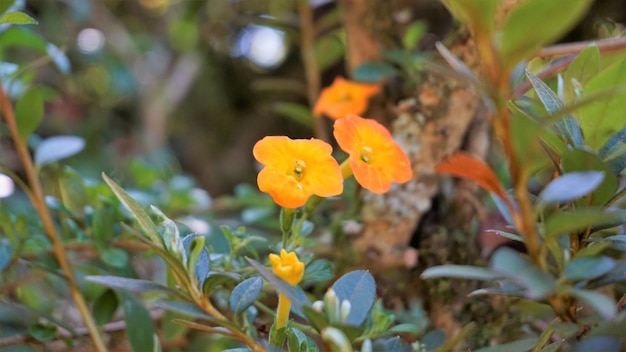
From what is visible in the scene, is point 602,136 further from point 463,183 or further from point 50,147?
point 50,147

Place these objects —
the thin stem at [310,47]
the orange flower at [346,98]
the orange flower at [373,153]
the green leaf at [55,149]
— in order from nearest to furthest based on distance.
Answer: the orange flower at [373,153]
the green leaf at [55,149]
the orange flower at [346,98]
the thin stem at [310,47]

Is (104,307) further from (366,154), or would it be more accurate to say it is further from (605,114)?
(605,114)

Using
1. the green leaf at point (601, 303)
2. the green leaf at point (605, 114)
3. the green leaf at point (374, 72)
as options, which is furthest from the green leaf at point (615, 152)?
the green leaf at point (374, 72)

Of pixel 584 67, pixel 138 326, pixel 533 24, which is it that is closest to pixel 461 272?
pixel 533 24

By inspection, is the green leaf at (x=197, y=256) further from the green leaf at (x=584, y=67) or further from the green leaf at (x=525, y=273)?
the green leaf at (x=584, y=67)

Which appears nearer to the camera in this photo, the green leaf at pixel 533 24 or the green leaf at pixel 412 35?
the green leaf at pixel 533 24

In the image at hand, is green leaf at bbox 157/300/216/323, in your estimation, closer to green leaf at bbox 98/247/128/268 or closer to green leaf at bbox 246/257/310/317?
green leaf at bbox 246/257/310/317

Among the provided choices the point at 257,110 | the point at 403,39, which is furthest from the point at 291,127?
the point at 403,39
